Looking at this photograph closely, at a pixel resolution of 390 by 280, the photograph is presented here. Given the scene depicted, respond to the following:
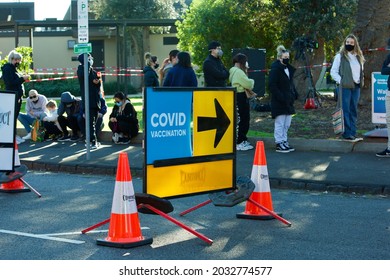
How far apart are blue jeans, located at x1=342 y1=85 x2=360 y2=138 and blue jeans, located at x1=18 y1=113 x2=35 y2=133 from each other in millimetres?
7046

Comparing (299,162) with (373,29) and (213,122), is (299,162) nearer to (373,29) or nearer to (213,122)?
(213,122)

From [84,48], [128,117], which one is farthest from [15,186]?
[128,117]

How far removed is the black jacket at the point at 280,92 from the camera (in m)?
14.4

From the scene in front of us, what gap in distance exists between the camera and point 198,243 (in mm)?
7871

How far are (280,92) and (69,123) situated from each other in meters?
5.19

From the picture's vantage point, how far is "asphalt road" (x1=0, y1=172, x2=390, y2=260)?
24.3 feet

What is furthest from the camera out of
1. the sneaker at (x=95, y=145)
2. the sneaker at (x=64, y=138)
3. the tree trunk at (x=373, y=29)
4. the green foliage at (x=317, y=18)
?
the green foliage at (x=317, y=18)

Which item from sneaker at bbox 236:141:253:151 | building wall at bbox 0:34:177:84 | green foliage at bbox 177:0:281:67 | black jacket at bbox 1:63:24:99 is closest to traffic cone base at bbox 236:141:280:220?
sneaker at bbox 236:141:253:151

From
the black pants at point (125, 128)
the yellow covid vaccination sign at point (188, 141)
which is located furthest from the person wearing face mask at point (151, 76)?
the yellow covid vaccination sign at point (188, 141)

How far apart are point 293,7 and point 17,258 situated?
18920mm

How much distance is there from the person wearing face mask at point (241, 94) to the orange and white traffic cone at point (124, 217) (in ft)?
23.4

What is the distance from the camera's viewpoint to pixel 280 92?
14.4m

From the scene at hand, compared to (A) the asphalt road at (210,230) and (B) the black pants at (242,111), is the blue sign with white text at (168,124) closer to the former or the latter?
(A) the asphalt road at (210,230)

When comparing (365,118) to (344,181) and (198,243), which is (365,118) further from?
(198,243)
